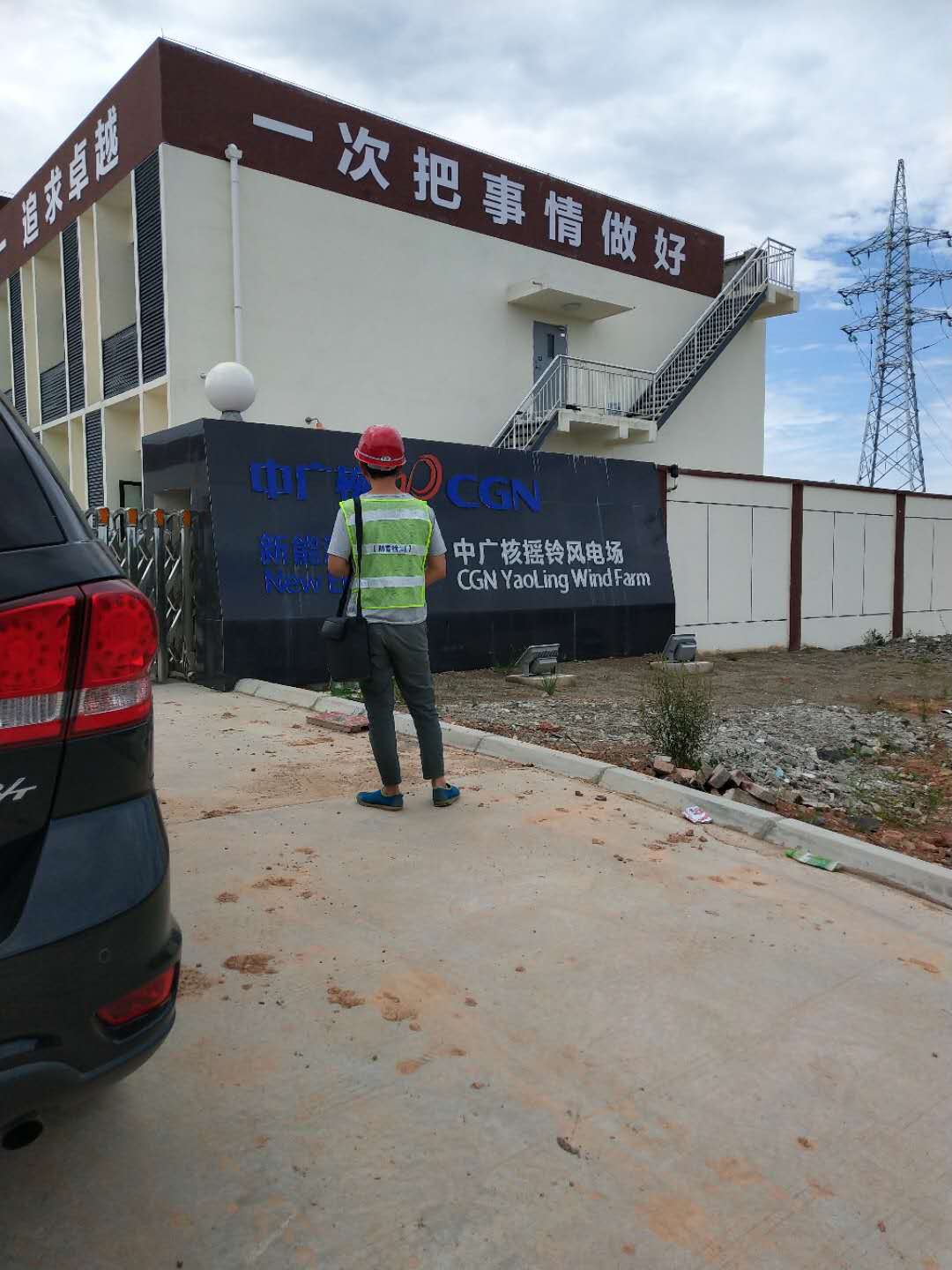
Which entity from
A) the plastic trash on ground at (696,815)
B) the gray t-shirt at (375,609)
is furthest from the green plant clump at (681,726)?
the gray t-shirt at (375,609)

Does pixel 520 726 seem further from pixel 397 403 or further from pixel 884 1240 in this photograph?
pixel 397 403

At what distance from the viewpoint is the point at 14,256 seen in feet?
74.6

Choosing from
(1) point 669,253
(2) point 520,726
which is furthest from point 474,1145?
(1) point 669,253

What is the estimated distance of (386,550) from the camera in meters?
4.49

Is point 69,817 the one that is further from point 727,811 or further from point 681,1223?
point 727,811

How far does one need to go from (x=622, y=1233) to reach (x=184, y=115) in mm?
18237

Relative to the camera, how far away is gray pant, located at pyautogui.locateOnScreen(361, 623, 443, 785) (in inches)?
177

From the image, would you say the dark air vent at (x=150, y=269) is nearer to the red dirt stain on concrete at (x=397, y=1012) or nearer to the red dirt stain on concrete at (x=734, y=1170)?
the red dirt stain on concrete at (x=397, y=1012)

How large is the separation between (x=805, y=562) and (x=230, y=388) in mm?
9994

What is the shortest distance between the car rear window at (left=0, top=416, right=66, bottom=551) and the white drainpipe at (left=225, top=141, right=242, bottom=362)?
→ 16.2 m

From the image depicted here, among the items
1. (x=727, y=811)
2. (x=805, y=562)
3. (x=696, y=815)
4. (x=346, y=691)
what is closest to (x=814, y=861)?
(x=727, y=811)

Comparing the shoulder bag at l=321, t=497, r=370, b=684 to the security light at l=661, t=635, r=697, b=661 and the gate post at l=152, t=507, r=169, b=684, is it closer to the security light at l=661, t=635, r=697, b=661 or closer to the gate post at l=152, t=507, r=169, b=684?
the gate post at l=152, t=507, r=169, b=684

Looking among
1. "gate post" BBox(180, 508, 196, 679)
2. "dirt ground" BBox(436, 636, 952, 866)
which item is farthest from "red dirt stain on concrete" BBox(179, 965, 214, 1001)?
"gate post" BBox(180, 508, 196, 679)

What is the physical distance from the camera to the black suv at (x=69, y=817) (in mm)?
1566
